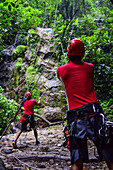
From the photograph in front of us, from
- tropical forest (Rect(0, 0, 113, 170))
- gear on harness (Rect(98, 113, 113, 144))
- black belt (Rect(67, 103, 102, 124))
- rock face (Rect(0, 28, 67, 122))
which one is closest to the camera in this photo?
gear on harness (Rect(98, 113, 113, 144))

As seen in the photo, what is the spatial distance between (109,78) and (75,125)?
488cm

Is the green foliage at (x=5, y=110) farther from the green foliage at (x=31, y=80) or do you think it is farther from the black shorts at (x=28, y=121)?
the green foliage at (x=31, y=80)

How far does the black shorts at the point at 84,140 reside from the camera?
153cm

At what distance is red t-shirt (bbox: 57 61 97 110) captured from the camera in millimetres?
1704

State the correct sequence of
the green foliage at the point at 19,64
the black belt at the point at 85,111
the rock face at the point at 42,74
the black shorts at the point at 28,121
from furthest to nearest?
the green foliage at the point at 19,64
the rock face at the point at 42,74
the black shorts at the point at 28,121
the black belt at the point at 85,111

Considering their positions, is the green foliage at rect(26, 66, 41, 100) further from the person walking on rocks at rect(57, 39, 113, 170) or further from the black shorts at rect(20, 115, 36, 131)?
the person walking on rocks at rect(57, 39, 113, 170)

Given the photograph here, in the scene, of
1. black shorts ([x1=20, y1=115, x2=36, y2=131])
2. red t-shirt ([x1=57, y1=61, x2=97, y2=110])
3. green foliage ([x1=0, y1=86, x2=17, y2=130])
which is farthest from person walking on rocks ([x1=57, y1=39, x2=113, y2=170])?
green foliage ([x1=0, y1=86, x2=17, y2=130])

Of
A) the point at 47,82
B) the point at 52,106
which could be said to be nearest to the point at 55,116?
the point at 52,106

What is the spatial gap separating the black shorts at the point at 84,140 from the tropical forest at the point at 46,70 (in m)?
0.45

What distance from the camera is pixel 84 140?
1.60 meters

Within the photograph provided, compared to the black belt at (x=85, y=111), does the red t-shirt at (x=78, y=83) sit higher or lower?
higher

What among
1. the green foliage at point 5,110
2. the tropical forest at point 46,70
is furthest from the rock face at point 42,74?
the green foliage at point 5,110

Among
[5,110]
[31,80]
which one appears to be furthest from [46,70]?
[5,110]

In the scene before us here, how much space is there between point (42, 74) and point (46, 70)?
37 centimetres
